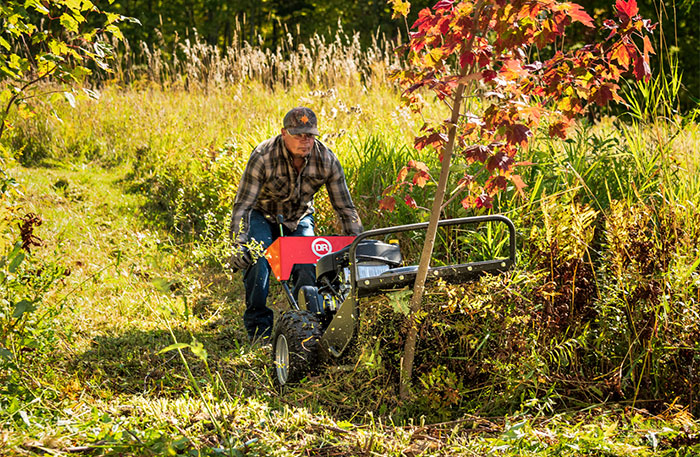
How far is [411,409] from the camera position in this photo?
3.24 meters

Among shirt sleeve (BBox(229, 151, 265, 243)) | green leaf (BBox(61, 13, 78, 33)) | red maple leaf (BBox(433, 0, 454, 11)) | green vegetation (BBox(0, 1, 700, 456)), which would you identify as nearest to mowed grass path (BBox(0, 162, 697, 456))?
green vegetation (BBox(0, 1, 700, 456))

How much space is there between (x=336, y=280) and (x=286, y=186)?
1.07 meters

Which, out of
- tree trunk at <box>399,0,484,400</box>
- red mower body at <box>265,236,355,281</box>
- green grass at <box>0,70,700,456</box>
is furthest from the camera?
red mower body at <box>265,236,355,281</box>

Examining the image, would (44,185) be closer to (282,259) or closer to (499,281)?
(282,259)

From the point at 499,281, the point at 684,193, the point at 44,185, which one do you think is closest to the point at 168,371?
the point at 499,281

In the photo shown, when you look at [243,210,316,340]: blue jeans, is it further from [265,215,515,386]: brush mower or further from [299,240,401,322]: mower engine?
[299,240,401,322]: mower engine

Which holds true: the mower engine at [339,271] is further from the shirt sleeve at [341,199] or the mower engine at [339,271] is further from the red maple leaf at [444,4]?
the red maple leaf at [444,4]

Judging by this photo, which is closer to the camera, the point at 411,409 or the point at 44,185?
the point at 411,409

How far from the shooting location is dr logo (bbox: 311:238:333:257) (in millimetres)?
3979

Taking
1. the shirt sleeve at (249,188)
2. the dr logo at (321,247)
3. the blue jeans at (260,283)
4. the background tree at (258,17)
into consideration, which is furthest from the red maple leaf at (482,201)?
the background tree at (258,17)

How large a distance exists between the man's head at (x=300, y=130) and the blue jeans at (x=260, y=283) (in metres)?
0.60

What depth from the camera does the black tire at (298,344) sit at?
3.54m

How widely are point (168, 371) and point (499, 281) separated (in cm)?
189

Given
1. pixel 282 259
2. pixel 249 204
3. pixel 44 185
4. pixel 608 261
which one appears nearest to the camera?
pixel 608 261
